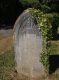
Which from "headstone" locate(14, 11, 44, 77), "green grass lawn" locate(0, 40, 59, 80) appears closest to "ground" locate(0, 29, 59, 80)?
"green grass lawn" locate(0, 40, 59, 80)

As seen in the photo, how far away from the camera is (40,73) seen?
873 cm

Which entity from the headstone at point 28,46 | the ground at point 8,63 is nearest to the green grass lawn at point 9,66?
the ground at point 8,63

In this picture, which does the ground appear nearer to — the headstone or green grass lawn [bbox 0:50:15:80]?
green grass lawn [bbox 0:50:15:80]

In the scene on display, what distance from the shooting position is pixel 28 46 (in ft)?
29.7

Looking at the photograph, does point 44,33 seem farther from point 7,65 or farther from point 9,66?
point 7,65

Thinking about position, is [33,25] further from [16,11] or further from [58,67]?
[16,11]

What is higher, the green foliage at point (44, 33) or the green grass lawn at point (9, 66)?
the green foliage at point (44, 33)

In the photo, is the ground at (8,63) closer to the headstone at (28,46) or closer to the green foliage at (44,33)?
the headstone at (28,46)

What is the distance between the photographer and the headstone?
877 cm

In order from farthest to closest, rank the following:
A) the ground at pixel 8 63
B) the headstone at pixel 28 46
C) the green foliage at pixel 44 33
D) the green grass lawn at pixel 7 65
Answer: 1. the green grass lawn at pixel 7 65
2. the ground at pixel 8 63
3. the headstone at pixel 28 46
4. the green foliage at pixel 44 33

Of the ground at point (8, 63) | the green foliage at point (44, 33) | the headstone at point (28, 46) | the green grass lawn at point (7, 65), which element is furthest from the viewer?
the green grass lawn at point (7, 65)

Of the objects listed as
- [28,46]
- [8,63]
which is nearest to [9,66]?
[8,63]

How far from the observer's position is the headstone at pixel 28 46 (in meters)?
8.77

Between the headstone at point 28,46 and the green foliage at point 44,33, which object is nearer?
A: the green foliage at point 44,33
